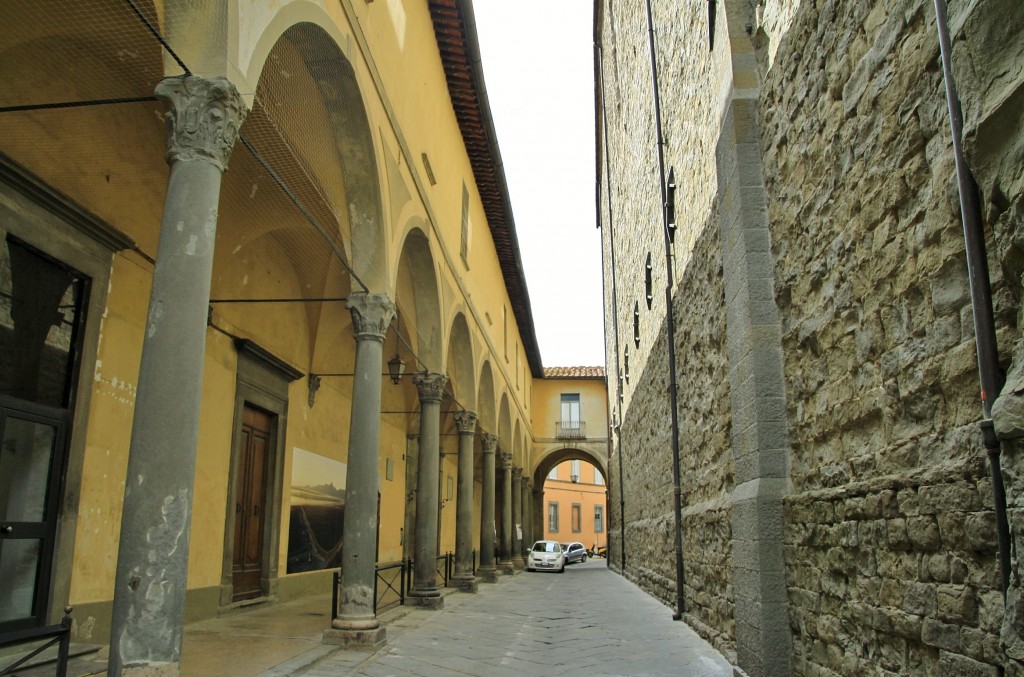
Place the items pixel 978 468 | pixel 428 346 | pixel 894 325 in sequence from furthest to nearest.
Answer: pixel 428 346 < pixel 894 325 < pixel 978 468

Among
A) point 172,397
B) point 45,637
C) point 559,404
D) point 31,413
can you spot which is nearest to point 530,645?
point 45,637

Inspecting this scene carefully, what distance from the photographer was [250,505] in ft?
34.1

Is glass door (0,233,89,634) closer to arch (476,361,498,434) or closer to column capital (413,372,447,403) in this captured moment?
column capital (413,372,447,403)

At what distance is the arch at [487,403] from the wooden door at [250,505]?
7.01 metres

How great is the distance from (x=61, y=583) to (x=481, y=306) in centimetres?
1082

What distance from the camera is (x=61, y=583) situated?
634 centimetres

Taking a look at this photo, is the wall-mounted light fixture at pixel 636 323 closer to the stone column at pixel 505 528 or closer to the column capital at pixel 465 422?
the column capital at pixel 465 422

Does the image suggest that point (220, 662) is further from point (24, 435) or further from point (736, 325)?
point (736, 325)

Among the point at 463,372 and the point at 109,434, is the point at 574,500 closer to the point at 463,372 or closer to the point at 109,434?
the point at 463,372

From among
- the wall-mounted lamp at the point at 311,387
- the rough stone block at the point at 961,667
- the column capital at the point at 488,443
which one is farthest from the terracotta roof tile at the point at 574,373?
the rough stone block at the point at 961,667

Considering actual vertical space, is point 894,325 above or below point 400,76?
below

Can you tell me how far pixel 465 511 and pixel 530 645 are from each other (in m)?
6.63

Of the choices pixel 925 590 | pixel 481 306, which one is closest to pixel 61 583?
pixel 925 590

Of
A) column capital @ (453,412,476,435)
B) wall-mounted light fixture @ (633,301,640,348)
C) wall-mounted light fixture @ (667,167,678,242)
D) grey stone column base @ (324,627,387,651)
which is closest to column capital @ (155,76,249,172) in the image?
grey stone column base @ (324,627,387,651)
